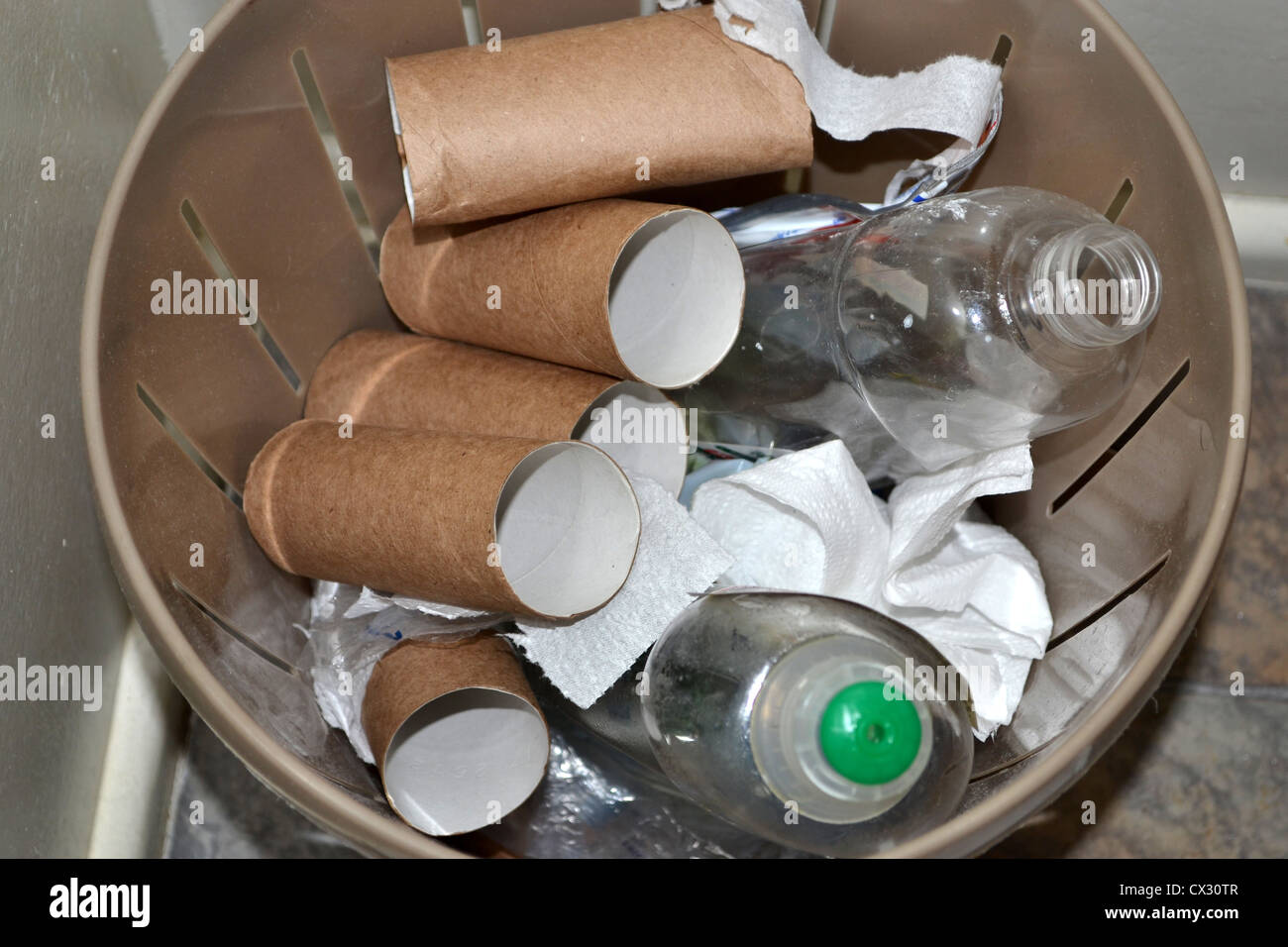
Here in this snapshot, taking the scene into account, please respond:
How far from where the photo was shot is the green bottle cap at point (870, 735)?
38cm

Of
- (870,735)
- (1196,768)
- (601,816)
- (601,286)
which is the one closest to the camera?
(870,735)

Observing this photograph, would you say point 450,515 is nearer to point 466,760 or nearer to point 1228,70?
point 466,760

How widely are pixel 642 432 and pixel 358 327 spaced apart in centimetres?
18

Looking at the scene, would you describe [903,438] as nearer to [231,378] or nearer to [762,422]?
[762,422]

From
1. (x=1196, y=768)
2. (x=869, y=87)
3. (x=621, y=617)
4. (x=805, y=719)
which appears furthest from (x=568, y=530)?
(x=1196, y=768)

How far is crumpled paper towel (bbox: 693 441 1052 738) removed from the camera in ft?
1.81

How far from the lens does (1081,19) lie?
0.53m

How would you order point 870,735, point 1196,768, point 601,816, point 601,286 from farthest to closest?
point 1196,768, point 601,816, point 601,286, point 870,735

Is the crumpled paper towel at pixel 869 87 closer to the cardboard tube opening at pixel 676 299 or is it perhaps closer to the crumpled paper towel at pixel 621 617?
the cardboard tube opening at pixel 676 299

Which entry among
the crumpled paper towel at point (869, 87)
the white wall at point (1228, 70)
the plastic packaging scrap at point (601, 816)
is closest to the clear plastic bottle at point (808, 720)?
the plastic packaging scrap at point (601, 816)

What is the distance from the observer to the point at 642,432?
57 cm

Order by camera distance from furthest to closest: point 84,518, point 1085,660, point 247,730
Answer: point 84,518 < point 1085,660 < point 247,730

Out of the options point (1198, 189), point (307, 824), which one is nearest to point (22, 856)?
point (307, 824)
